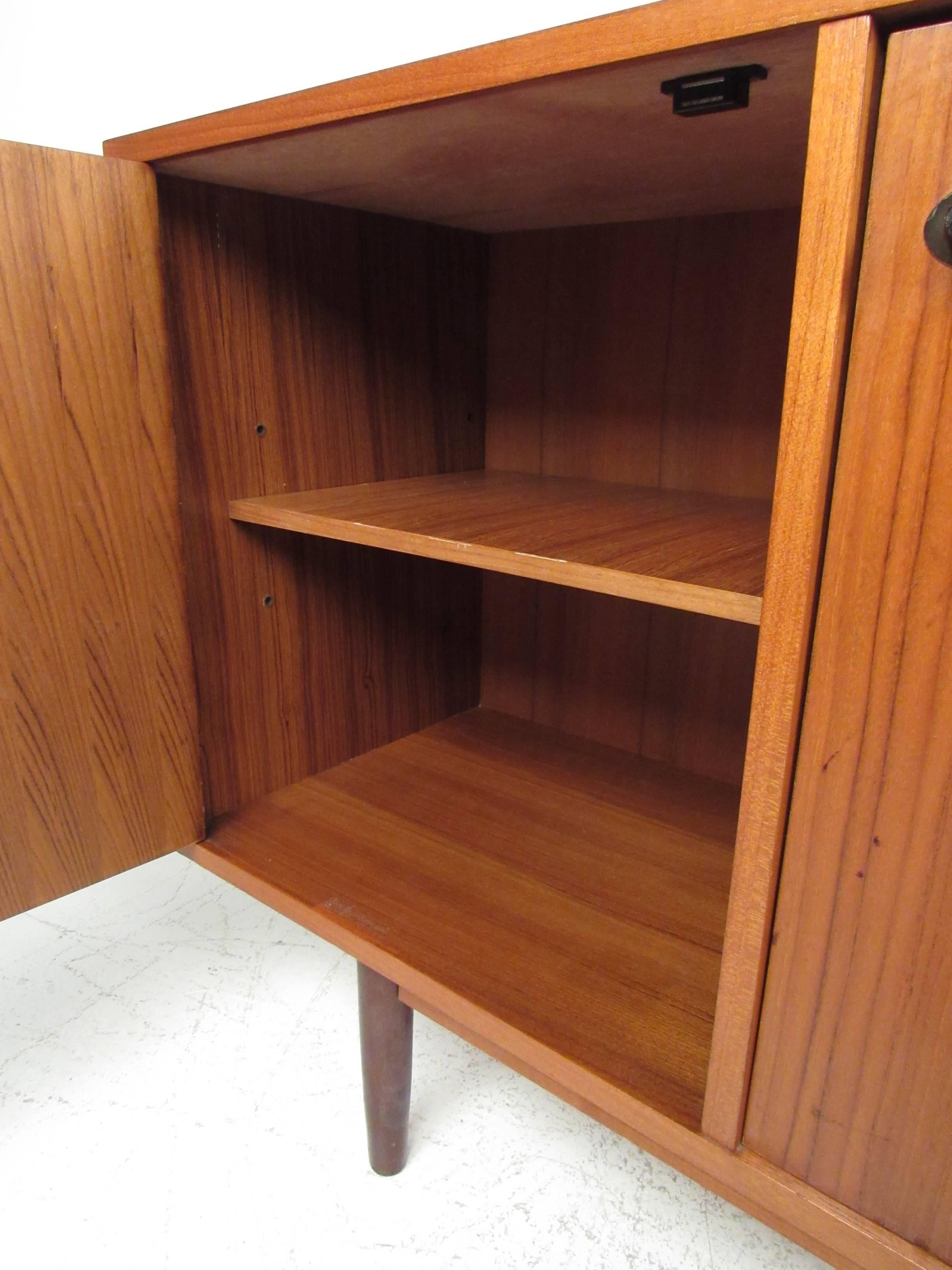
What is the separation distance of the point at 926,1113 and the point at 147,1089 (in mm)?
807

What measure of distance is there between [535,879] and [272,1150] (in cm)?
41

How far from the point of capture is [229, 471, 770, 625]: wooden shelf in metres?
0.48

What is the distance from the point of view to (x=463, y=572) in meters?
0.99

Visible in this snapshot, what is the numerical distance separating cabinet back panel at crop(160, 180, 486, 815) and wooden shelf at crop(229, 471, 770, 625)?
44mm

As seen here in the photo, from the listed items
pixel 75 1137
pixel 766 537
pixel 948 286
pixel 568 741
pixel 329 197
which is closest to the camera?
pixel 948 286

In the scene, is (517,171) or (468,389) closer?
(517,171)

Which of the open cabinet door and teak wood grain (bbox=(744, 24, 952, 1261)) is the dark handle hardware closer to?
teak wood grain (bbox=(744, 24, 952, 1261))

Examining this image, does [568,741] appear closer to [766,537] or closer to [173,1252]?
[766,537]

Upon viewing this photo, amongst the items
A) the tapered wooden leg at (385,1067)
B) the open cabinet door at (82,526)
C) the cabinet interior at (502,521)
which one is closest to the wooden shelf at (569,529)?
the cabinet interior at (502,521)

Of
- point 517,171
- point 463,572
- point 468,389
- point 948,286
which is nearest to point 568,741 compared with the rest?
point 463,572

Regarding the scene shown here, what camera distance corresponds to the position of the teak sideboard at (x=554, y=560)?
350 millimetres

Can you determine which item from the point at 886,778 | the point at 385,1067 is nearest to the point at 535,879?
the point at 385,1067

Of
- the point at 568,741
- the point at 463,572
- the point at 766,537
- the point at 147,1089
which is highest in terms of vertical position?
the point at 766,537

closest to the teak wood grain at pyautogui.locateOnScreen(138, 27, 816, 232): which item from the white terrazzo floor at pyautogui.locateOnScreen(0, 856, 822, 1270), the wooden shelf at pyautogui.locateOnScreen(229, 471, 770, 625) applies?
the wooden shelf at pyautogui.locateOnScreen(229, 471, 770, 625)
